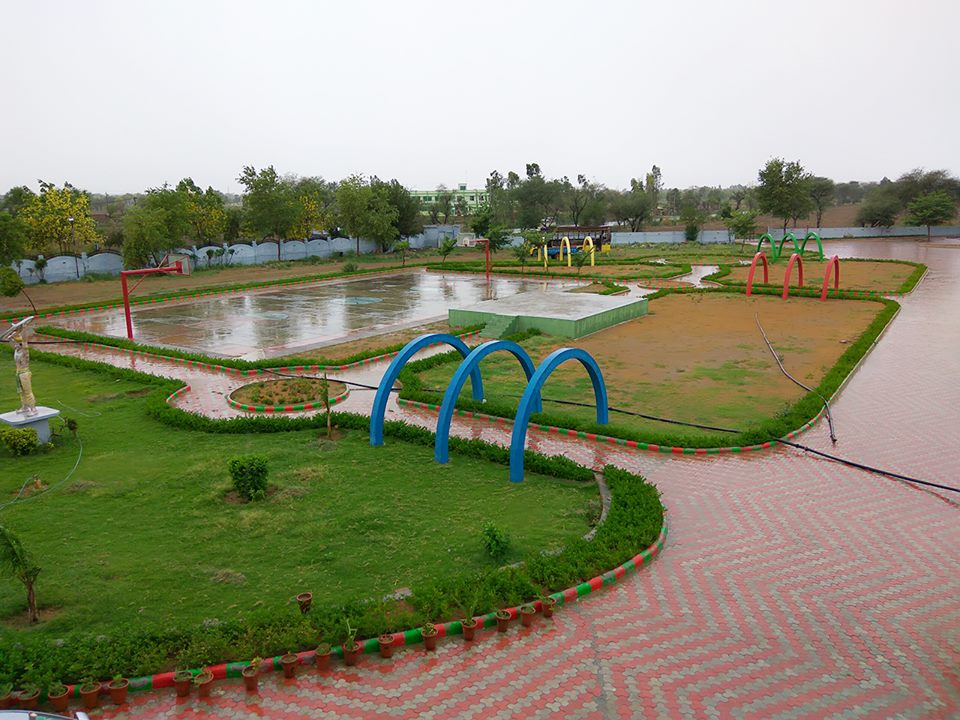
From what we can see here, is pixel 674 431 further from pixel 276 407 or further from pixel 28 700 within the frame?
pixel 28 700

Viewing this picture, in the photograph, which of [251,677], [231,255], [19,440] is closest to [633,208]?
[231,255]

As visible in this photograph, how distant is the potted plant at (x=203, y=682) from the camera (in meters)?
5.43

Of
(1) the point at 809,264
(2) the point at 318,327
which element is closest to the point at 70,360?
(2) the point at 318,327

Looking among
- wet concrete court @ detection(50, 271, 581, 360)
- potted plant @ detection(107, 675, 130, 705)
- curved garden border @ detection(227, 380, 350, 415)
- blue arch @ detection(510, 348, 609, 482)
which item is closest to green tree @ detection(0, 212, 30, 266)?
wet concrete court @ detection(50, 271, 581, 360)

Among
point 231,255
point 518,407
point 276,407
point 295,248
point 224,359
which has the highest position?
point 295,248

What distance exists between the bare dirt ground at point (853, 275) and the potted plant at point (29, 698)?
2976 cm

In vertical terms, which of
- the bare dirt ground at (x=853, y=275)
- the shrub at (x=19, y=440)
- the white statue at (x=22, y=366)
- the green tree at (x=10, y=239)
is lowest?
the shrub at (x=19, y=440)

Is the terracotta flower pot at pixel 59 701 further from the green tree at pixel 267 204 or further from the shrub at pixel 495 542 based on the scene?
the green tree at pixel 267 204

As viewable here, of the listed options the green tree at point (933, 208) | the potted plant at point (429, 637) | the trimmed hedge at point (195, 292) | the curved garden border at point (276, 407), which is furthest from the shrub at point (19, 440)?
the green tree at point (933, 208)

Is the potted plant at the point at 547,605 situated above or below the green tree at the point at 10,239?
below

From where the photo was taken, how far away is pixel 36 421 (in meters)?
11.1

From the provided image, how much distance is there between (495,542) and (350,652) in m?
2.03

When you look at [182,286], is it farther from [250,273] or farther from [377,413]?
[377,413]

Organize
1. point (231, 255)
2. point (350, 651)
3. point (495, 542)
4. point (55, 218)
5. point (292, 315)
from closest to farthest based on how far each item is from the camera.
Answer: point (350, 651)
point (495, 542)
point (292, 315)
point (55, 218)
point (231, 255)
